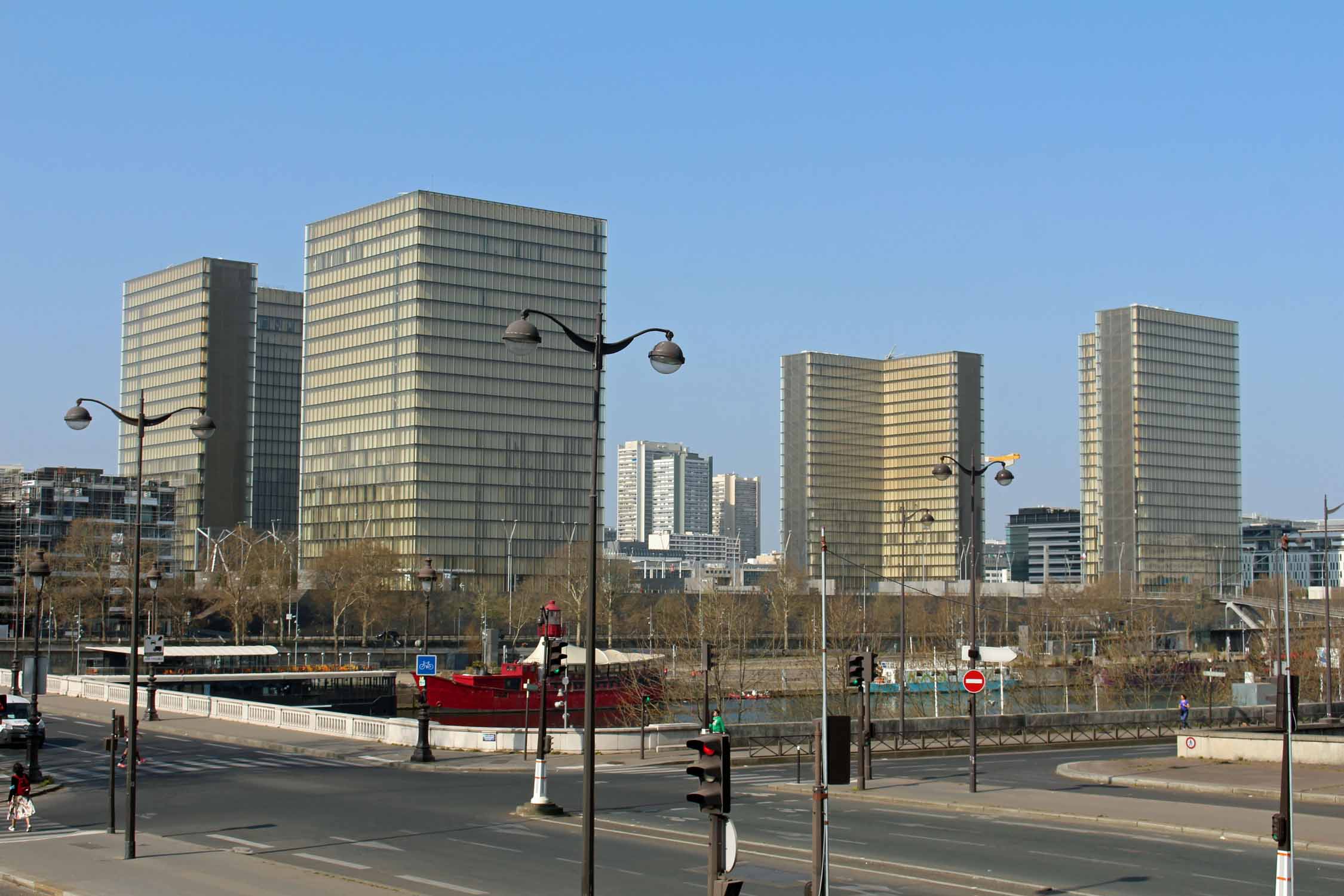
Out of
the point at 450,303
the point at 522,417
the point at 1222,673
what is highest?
the point at 450,303

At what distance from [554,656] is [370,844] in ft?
41.8

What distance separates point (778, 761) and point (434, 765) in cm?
1229

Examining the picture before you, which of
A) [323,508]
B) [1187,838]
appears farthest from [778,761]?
[323,508]

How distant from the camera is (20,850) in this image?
29.4 m

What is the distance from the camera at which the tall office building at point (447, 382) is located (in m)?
181

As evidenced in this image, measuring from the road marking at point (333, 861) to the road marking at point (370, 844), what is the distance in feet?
4.66

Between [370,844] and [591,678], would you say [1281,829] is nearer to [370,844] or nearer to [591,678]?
[591,678]

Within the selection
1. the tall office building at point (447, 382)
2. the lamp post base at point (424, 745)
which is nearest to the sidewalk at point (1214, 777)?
the lamp post base at point (424, 745)

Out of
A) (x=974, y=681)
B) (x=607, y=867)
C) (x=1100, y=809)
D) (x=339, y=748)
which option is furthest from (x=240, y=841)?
(x=339, y=748)

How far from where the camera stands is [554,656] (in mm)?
42531

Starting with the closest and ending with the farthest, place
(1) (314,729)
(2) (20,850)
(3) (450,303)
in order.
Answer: (2) (20,850) → (1) (314,729) → (3) (450,303)

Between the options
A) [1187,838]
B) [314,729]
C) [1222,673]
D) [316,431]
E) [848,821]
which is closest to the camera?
[1187,838]

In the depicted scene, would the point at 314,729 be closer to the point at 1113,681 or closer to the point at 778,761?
the point at 778,761

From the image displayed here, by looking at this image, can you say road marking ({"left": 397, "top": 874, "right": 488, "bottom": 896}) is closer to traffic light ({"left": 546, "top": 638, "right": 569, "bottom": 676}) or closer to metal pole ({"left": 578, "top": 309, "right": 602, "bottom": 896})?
metal pole ({"left": 578, "top": 309, "right": 602, "bottom": 896})
